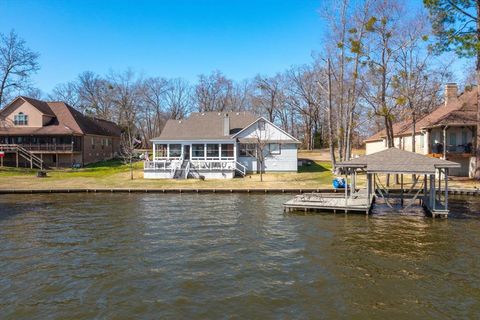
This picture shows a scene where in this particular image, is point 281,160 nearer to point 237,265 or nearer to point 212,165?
point 212,165

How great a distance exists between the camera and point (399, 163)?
66.3 feet

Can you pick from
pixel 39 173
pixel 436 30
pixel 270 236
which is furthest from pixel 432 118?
pixel 39 173

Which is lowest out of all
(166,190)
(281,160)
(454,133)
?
(166,190)

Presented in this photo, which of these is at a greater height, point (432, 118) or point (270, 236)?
point (432, 118)

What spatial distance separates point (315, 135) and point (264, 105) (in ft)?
35.4

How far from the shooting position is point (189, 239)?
1638 cm

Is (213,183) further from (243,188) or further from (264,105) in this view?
(264,105)

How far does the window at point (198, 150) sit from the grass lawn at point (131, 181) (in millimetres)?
4509

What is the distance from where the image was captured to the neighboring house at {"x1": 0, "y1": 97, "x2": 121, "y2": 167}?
151ft

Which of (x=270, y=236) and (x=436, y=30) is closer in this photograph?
(x=270, y=236)

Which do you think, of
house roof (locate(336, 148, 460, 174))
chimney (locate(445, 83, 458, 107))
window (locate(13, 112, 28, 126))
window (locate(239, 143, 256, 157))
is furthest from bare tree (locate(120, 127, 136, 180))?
chimney (locate(445, 83, 458, 107))

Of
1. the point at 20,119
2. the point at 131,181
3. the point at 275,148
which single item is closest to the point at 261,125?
the point at 275,148

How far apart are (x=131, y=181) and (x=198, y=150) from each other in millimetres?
7465

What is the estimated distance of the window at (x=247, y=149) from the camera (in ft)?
131
